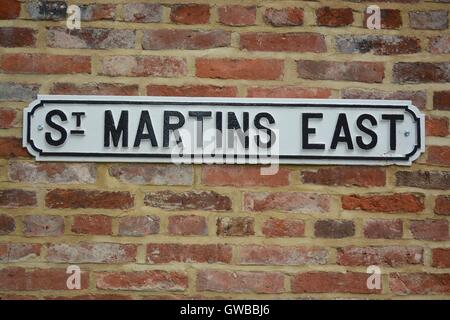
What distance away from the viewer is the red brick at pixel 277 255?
75.0 inches

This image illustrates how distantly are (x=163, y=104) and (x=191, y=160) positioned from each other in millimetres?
200

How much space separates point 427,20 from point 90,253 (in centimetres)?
133

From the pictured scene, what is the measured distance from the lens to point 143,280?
1.89 metres

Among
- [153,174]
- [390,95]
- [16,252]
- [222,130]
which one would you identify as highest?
[390,95]

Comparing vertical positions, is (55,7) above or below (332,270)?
above

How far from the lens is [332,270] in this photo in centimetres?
191

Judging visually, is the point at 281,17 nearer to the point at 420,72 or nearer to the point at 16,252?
the point at 420,72

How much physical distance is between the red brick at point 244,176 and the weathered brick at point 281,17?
0.48m

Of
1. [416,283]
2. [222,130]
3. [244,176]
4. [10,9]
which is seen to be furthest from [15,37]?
[416,283]

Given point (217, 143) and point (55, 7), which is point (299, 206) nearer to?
point (217, 143)

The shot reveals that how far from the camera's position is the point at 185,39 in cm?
194

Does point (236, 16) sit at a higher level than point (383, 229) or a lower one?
higher
